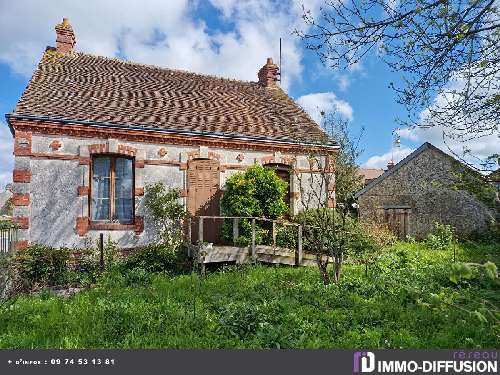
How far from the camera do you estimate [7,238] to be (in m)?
10.6

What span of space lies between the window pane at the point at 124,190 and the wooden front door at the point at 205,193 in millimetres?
1927

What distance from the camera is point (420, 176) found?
747 inches

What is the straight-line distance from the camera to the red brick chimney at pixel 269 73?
60.2ft

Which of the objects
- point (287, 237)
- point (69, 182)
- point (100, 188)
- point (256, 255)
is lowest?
point (256, 255)

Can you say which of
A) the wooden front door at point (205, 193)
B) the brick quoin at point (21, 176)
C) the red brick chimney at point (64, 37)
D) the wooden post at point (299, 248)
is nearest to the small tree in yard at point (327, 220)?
the wooden post at point (299, 248)

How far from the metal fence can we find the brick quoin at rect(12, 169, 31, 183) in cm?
143

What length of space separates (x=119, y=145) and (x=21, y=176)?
2.89 meters

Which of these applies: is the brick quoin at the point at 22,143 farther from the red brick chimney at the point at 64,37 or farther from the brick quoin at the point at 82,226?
the red brick chimney at the point at 64,37

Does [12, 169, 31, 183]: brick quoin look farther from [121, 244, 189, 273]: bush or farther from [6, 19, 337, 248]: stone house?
[121, 244, 189, 273]: bush

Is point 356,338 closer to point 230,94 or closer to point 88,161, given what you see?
point 88,161

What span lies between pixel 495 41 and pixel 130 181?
10.4 meters

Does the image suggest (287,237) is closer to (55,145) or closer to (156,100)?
(156,100)

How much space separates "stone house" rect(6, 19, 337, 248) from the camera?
10836 mm

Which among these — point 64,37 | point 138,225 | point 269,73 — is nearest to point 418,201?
point 269,73
